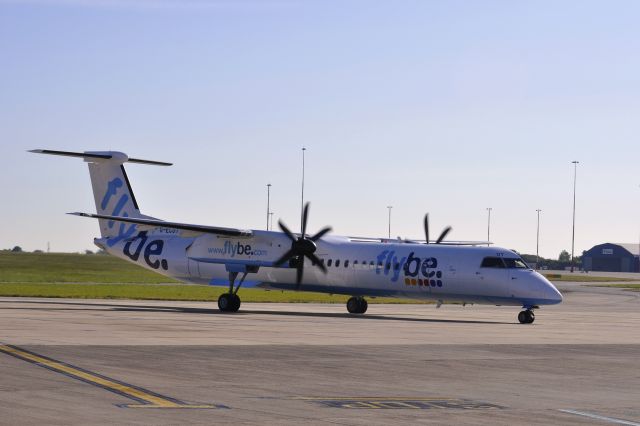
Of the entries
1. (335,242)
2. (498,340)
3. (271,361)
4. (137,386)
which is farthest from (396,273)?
(137,386)

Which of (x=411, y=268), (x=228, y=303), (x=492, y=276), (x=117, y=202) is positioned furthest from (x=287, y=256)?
(x=117, y=202)

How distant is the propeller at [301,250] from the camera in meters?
48.4

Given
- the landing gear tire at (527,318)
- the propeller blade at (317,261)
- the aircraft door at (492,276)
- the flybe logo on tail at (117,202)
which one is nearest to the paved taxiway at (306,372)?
the landing gear tire at (527,318)

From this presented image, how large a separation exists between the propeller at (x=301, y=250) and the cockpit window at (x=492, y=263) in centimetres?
806

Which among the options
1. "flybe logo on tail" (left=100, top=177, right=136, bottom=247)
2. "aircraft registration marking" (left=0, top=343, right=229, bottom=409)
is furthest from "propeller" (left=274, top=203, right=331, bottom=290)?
"aircraft registration marking" (left=0, top=343, right=229, bottom=409)

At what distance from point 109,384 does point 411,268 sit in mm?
29139

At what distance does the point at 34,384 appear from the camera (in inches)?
702

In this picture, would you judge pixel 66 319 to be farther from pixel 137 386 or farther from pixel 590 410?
pixel 590 410

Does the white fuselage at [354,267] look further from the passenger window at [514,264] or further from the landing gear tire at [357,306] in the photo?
the landing gear tire at [357,306]

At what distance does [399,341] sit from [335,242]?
1969 cm

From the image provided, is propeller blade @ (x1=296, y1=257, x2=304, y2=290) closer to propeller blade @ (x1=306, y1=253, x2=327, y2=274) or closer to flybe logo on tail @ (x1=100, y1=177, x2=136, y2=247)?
propeller blade @ (x1=306, y1=253, x2=327, y2=274)

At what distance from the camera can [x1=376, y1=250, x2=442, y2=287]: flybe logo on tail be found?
45656 mm

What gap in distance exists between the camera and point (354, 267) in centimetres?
4841

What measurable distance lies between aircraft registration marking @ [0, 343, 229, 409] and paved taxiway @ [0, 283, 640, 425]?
0.03m
